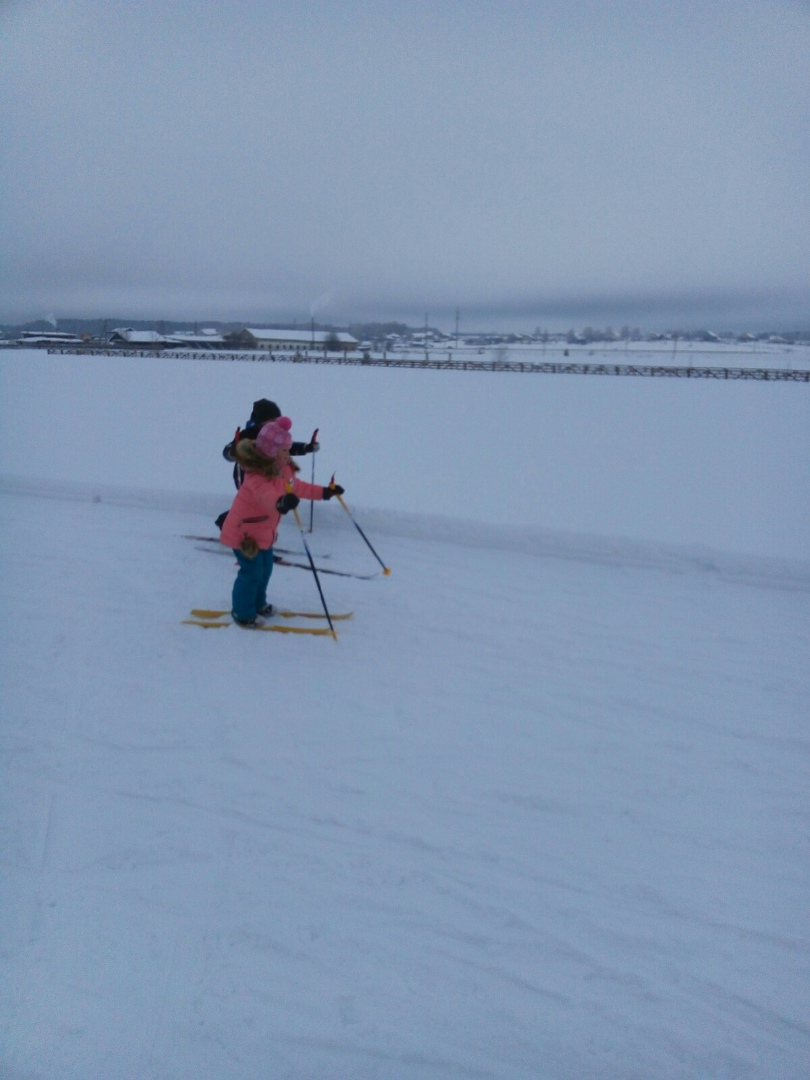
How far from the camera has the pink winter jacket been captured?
13.6 feet

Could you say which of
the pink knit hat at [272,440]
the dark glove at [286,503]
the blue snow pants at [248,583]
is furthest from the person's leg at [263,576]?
the pink knit hat at [272,440]

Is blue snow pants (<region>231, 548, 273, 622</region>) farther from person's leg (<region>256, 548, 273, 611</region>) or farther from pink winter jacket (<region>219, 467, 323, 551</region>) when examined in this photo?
pink winter jacket (<region>219, 467, 323, 551</region>)

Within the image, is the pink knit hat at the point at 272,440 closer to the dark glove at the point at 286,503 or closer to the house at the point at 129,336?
the dark glove at the point at 286,503

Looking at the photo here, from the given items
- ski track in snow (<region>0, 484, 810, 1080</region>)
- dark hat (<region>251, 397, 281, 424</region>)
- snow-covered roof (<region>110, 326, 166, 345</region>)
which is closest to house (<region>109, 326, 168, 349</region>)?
snow-covered roof (<region>110, 326, 166, 345</region>)

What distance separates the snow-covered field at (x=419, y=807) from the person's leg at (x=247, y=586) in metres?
0.17

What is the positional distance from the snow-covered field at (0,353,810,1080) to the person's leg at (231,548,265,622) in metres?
0.17

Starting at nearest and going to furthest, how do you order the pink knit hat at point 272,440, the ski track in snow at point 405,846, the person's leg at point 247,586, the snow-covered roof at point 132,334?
Answer: the ski track in snow at point 405,846 < the pink knit hat at point 272,440 < the person's leg at point 247,586 < the snow-covered roof at point 132,334

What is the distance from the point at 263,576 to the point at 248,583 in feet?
0.42

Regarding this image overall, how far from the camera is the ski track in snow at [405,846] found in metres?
1.92

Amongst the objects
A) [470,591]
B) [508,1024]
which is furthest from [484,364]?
[508,1024]

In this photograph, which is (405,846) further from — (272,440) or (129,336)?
(129,336)

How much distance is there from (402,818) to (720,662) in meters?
2.42

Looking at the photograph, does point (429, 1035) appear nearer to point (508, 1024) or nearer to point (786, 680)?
point (508, 1024)

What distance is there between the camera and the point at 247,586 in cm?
441
